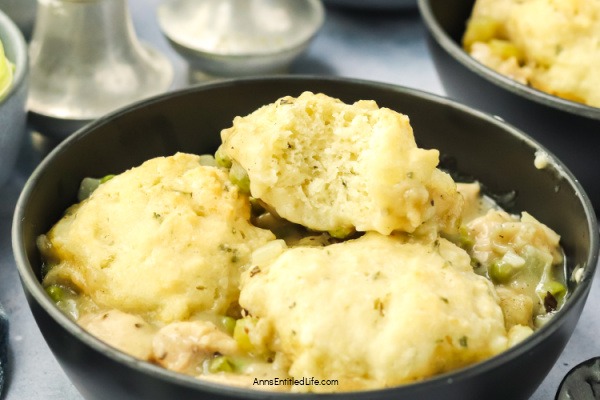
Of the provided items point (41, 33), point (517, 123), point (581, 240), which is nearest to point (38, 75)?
point (41, 33)

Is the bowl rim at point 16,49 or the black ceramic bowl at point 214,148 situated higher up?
the black ceramic bowl at point 214,148

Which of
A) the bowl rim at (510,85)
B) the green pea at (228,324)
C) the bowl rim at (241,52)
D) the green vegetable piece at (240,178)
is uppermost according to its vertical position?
the bowl rim at (510,85)

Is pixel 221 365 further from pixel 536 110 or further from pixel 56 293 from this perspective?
pixel 536 110

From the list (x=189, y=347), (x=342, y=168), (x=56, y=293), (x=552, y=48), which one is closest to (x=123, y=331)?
(x=189, y=347)

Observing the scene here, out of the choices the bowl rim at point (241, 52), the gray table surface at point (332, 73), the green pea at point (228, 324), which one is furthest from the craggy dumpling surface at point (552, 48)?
the green pea at point (228, 324)

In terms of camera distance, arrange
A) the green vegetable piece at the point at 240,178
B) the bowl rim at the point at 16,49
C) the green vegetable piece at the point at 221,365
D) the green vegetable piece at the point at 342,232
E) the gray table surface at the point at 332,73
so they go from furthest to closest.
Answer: the bowl rim at the point at 16,49 < the gray table surface at the point at 332,73 < the green vegetable piece at the point at 240,178 < the green vegetable piece at the point at 342,232 < the green vegetable piece at the point at 221,365

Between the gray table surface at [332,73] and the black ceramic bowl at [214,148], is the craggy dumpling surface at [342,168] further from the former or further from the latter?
the gray table surface at [332,73]

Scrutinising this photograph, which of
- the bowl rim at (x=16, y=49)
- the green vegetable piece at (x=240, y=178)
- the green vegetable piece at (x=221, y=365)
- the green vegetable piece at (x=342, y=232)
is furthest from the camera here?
the bowl rim at (x=16, y=49)
